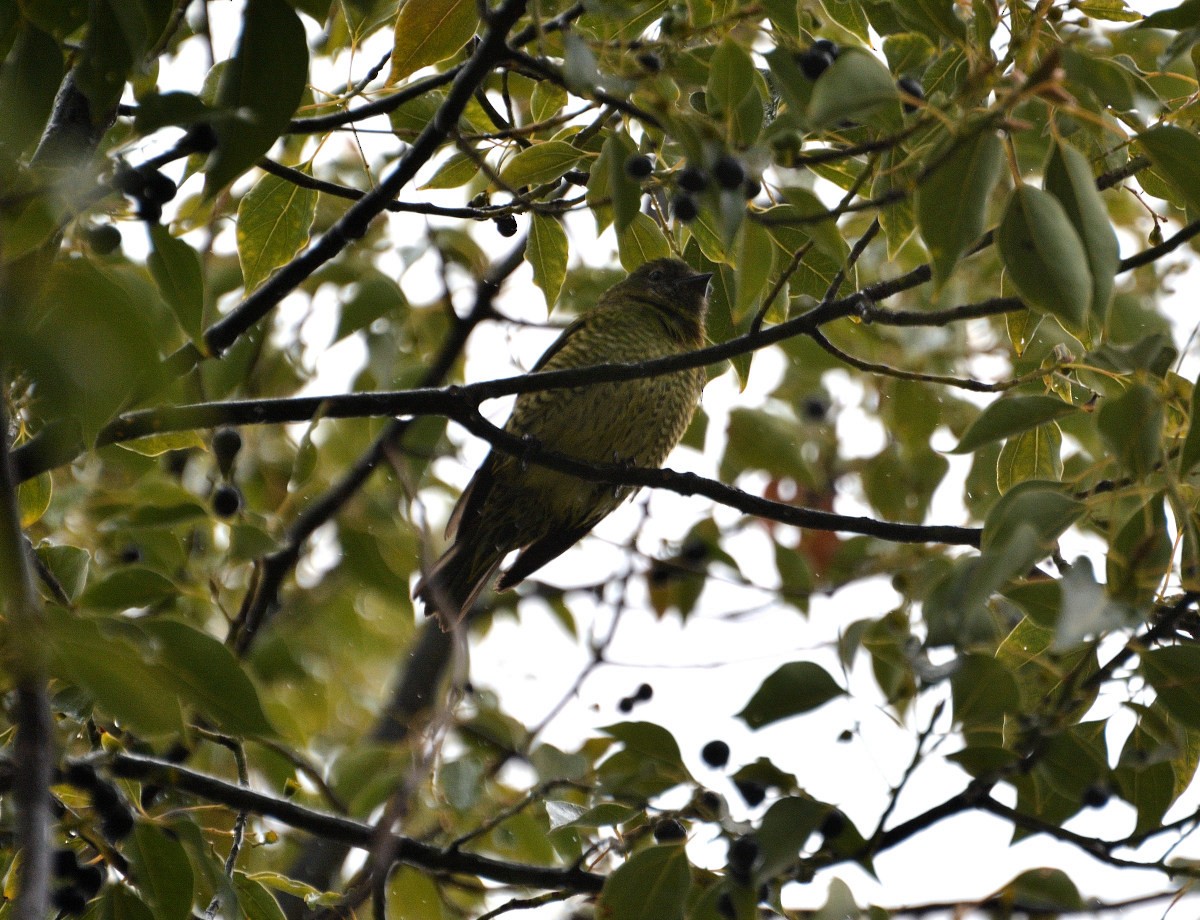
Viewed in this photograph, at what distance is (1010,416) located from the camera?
1916 mm

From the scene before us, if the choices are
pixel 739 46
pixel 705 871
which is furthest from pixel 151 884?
pixel 739 46

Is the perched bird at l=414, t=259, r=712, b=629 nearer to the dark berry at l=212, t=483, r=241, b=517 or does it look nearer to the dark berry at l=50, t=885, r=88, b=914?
the dark berry at l=212, t=483, r=241, b=517

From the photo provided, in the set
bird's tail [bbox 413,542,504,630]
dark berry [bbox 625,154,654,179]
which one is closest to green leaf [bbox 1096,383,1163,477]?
dark berry [bbox 625,154,654,179]

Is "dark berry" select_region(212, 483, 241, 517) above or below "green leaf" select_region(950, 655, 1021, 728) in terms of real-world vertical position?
above

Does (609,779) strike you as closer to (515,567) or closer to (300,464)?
(300,464)

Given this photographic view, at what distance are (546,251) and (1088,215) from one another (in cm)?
146

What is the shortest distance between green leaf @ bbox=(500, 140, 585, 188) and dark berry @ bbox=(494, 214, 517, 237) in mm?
515

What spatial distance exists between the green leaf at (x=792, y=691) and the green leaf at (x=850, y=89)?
2.35ft

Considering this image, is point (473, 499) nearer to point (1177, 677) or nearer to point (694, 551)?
point (694, 551)

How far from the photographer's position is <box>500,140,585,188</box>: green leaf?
246cm

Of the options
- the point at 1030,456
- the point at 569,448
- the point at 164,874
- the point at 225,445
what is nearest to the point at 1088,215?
the point at 1030,456

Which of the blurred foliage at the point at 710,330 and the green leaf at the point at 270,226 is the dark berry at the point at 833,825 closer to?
the blurred foliage at the point at 710,330

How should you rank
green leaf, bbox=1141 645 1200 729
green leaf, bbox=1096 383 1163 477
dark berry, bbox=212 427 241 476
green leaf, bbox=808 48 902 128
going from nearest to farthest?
1. green leaf, bbox=808 48 902 128
2. green leaf, bbox=1096 383 1163 477
3. green leaf, bbox=1141 645 1200 729
4. dark berry, bbox=212 427 241 476

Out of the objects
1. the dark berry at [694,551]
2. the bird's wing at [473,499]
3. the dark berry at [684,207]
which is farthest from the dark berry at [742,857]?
the bird's wing at [473,499]
